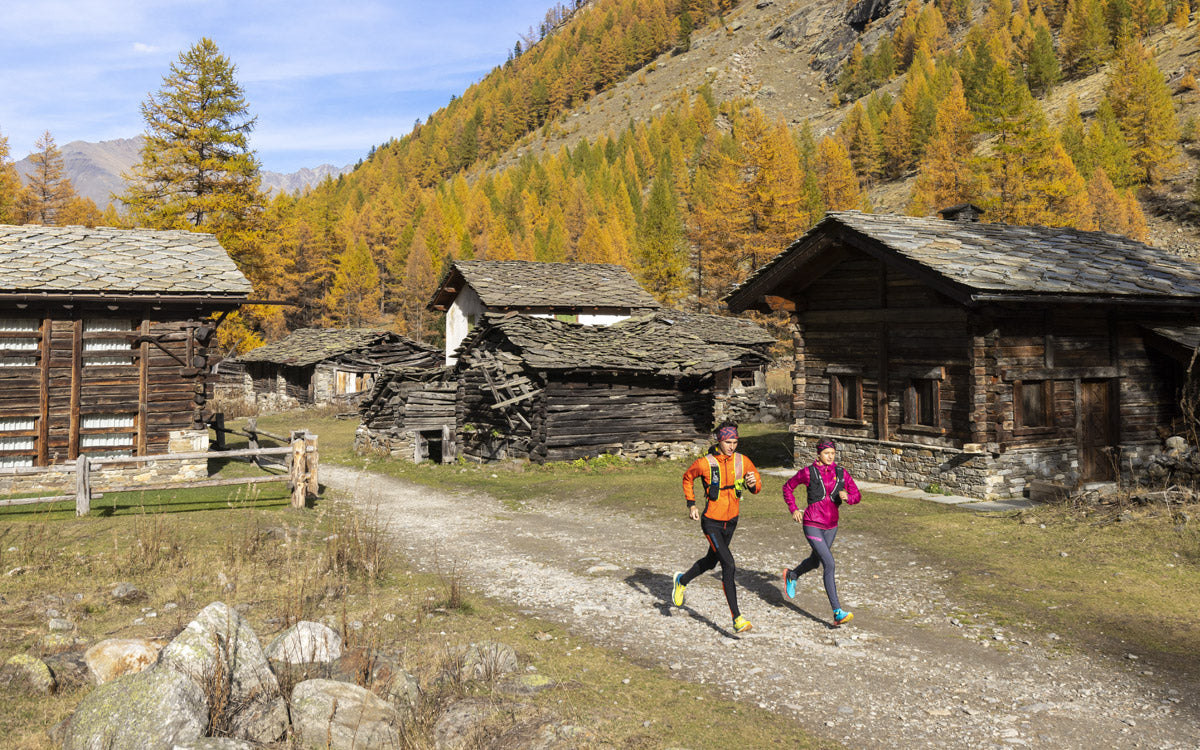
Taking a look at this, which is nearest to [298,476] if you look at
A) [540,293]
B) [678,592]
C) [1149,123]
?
[678,592]

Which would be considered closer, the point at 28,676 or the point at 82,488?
the point at 28,676

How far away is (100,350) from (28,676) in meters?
13.0

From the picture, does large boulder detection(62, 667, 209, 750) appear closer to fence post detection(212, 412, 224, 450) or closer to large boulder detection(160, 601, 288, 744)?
large boulder detection(160, 601, 288, 744)

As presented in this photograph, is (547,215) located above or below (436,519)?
above

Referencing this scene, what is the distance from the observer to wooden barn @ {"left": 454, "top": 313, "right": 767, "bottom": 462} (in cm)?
2300

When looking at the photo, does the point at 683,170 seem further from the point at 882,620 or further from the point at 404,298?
the point at 882,620

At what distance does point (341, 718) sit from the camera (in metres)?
5.48

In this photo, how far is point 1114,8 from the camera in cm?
10206

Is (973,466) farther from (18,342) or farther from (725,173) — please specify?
(725,173)

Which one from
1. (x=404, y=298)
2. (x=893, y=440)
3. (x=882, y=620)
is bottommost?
(x=882, y=620)

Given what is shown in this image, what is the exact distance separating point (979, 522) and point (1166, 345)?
7800mm

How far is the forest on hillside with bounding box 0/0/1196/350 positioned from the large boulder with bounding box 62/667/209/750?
38.5 metres

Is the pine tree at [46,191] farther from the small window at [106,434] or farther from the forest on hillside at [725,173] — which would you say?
the small window at [106,434]

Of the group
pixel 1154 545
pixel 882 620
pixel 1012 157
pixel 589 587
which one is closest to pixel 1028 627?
pixel 882 620
